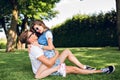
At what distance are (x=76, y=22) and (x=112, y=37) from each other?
589 cm

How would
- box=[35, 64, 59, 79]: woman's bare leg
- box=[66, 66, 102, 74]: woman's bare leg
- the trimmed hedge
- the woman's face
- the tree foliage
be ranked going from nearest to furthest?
1. the woman's face
2. box=[35, 64, 59, 79]: woman's bare leg
3. box=[66, 66, 102, 74]: woman's bare leg
4. the tree foliage
5. the trimmed hedge

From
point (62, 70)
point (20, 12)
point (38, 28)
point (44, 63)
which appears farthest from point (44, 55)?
point (20, 12)

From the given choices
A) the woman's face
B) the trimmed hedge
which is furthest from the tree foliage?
the woman's face

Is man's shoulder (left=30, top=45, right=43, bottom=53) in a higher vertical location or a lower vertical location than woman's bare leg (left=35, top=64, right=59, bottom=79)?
higher

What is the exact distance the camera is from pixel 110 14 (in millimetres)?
34031

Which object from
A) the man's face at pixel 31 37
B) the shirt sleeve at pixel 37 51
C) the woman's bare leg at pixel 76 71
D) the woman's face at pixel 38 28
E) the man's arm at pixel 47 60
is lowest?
the woman's bare leg at pixel 76 71

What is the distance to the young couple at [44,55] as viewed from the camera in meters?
9.01


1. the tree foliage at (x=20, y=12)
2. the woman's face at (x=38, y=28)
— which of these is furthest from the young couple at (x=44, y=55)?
the tree foliage at (x=20, y=12)

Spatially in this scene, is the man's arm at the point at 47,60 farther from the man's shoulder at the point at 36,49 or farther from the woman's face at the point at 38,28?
the woman's face at the point at 38,28

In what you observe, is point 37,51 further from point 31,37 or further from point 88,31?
point 88,31

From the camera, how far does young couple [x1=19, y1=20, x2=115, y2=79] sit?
355 inches

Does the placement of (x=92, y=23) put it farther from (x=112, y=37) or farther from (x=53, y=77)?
(x=53, y=77)

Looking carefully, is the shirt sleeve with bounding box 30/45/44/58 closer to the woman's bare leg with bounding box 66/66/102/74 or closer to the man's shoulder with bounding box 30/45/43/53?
the man's shoulder with bounding box 30/45/43/53

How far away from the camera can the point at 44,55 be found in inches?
371
